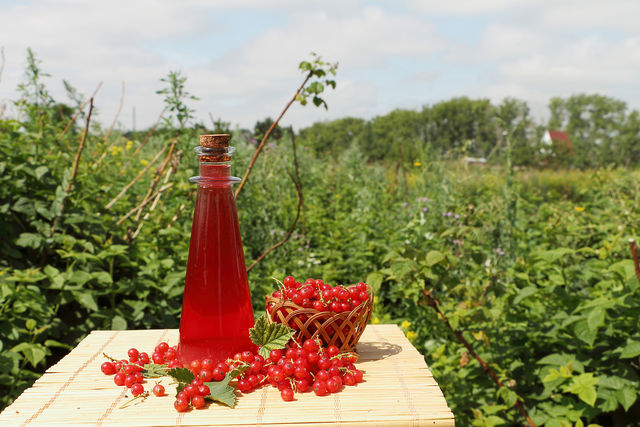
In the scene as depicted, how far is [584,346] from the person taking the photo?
2018 millimetres

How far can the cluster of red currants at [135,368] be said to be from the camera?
42.2 inches

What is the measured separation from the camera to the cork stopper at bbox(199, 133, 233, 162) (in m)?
1.09

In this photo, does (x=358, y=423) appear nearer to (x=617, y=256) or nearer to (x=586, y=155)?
(x=617, y=256)

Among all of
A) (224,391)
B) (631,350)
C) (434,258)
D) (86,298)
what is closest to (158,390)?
(224,391)

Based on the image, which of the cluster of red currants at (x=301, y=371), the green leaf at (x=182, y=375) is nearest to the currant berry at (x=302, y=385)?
the cluster of red currants at (x=301, y=371)

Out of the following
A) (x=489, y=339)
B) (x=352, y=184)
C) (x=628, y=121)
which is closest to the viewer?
(x=489, y=339)

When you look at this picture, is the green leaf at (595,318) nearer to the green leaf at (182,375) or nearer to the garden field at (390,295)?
the garden field at (390,295)

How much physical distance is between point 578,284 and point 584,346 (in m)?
0.92

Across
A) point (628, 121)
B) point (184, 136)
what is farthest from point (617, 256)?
point (628, 121)

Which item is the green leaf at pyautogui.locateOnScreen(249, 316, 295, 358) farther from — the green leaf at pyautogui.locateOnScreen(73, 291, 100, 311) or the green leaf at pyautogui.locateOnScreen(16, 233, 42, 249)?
the green leaf at pyautogui.locateOnScreen(16, 233, 42, 249)

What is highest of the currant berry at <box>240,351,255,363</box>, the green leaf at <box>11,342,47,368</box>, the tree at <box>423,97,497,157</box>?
the tree at <box>423,97,497,157</box>

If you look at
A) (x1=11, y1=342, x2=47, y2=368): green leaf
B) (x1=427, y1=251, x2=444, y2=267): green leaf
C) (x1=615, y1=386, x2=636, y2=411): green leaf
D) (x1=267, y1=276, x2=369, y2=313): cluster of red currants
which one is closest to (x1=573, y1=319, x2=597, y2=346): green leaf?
(x1=615, y1=386, x2=636, y2=411): green leaf

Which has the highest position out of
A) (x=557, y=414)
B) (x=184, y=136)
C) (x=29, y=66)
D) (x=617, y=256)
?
(x=29, y=66)

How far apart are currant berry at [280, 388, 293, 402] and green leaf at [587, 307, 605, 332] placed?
45.8 inches
